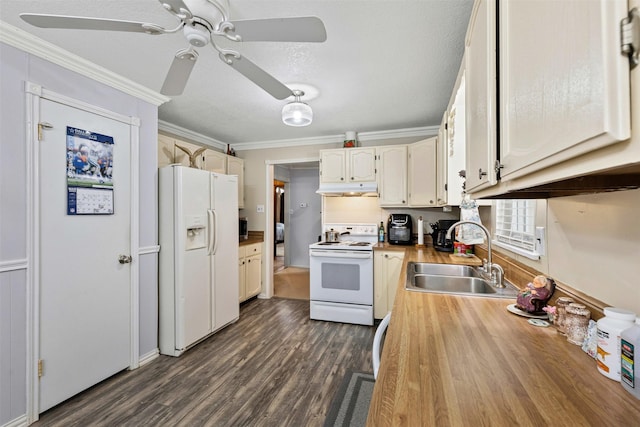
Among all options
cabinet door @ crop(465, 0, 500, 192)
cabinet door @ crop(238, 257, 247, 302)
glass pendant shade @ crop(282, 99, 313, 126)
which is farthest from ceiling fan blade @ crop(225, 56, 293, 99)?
cabinet door @ crop(238, 257, 247, 302)

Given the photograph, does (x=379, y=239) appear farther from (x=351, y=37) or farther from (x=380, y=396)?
(x=380, y=396)

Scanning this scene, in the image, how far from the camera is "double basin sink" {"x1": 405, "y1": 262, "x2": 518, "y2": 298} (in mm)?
1591

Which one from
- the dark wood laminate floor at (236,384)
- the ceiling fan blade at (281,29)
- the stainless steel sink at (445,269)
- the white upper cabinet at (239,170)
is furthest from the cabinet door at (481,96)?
the white upper cabinet at (239,170)

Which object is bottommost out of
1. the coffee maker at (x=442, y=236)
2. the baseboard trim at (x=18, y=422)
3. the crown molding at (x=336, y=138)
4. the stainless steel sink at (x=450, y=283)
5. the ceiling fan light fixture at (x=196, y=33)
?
the baseboard trim at (x=18, y=422)

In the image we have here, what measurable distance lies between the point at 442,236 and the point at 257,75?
94.9 inches

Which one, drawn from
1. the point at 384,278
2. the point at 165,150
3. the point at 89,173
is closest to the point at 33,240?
the point at 89,173

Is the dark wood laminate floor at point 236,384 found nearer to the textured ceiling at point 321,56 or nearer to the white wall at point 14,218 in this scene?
the white wall at point 14,218

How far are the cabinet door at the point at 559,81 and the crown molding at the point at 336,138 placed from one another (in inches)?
113

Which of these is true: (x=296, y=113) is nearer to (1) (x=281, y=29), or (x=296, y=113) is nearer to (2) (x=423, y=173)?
(1) (x=281, y=29)

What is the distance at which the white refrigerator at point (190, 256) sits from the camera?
2.56 meters

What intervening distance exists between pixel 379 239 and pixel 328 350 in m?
1.62

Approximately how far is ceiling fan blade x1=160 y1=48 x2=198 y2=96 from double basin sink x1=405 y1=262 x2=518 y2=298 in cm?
166

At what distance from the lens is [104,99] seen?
7.10 ft

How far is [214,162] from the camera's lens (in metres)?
3.74
